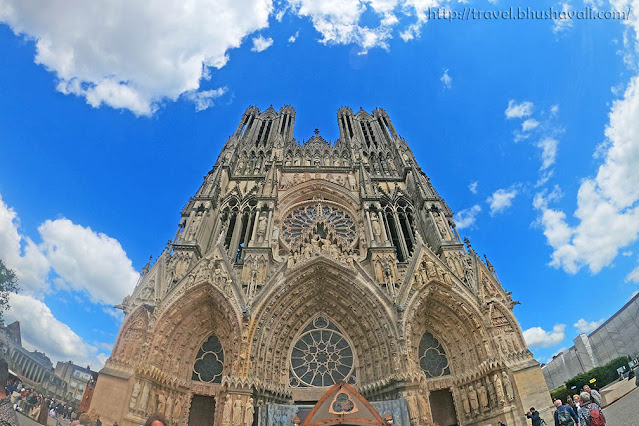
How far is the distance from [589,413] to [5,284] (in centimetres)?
1249

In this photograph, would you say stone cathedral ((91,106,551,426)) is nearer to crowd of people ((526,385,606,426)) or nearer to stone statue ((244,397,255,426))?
stone statue ((244,397,255,426))

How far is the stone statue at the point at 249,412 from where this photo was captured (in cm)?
1018

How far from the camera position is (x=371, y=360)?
12.2 m

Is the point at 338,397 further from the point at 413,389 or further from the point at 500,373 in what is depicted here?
the point at 500,373

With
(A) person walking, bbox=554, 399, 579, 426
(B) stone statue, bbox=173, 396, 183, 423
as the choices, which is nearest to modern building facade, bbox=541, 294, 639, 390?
(A) person walking, bbox=554, 399, 579, 426

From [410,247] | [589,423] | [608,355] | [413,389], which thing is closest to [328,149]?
[410,247]

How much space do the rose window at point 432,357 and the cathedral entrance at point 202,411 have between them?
304 inches

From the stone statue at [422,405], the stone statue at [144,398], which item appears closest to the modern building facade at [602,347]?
the stone statue at [422,405]

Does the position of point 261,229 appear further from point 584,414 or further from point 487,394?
point 584,414

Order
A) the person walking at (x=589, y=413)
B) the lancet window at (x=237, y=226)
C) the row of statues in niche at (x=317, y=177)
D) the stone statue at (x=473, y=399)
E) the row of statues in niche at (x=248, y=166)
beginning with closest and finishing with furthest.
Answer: the person walking at (x=589, y=413)
the stone statue at (x=473, y=399)
the lancet window at (x=237, y=226)
the row of statues in niche at (x=317, y=177)
the row of statues in niche at (x=248, y=166)

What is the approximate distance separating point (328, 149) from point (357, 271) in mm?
11687

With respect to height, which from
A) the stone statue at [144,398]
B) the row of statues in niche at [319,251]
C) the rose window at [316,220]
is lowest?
the stone statue at [144,398]

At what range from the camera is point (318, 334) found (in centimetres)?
1353

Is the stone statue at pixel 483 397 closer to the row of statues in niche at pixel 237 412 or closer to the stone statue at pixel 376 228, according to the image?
the stone statue at pixel 376 228
